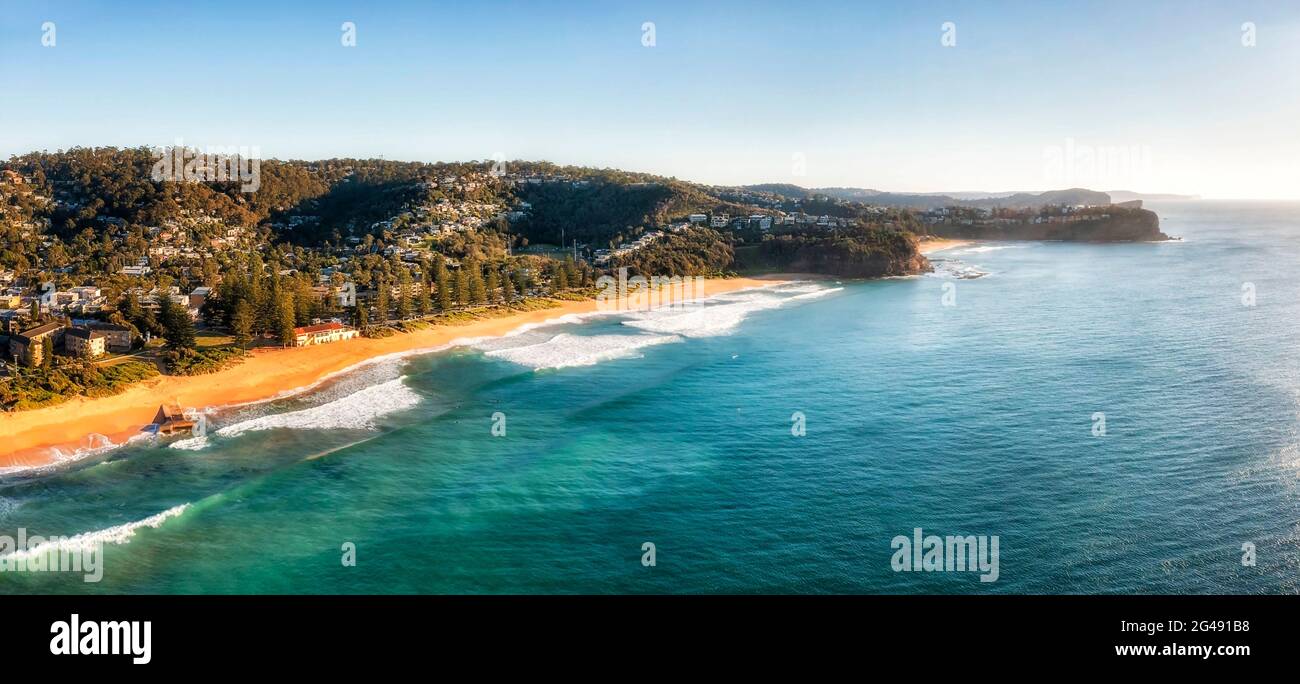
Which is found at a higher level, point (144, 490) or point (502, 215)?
point (502, 215)

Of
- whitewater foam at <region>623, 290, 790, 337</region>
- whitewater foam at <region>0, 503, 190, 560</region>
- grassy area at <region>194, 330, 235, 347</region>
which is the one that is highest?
whitewater foam at <region>623, 290, 790, 337</region>

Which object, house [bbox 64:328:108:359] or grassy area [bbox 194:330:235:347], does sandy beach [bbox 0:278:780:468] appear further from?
house [bbox 64:328:108:359]

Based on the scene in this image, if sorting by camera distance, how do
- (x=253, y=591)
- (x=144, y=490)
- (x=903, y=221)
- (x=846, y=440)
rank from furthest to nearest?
1. (x=903, y=221)
2. (x=846, y=440)
3. (x=144, y=490)
4. (x=253, y=591)

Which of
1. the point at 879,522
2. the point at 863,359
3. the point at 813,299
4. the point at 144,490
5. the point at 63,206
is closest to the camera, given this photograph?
the point at 879,522

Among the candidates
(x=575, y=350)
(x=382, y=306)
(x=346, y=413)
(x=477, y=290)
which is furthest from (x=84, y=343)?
(x=477, y=290)

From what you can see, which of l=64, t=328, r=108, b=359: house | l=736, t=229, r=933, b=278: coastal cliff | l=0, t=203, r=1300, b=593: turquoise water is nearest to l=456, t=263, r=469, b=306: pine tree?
Answer: l=0, t=203, r=1300, b=593: turquoise water

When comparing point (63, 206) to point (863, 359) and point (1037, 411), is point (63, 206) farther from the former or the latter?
point (1037, 411)

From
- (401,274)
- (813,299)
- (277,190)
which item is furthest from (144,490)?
(277,190)
